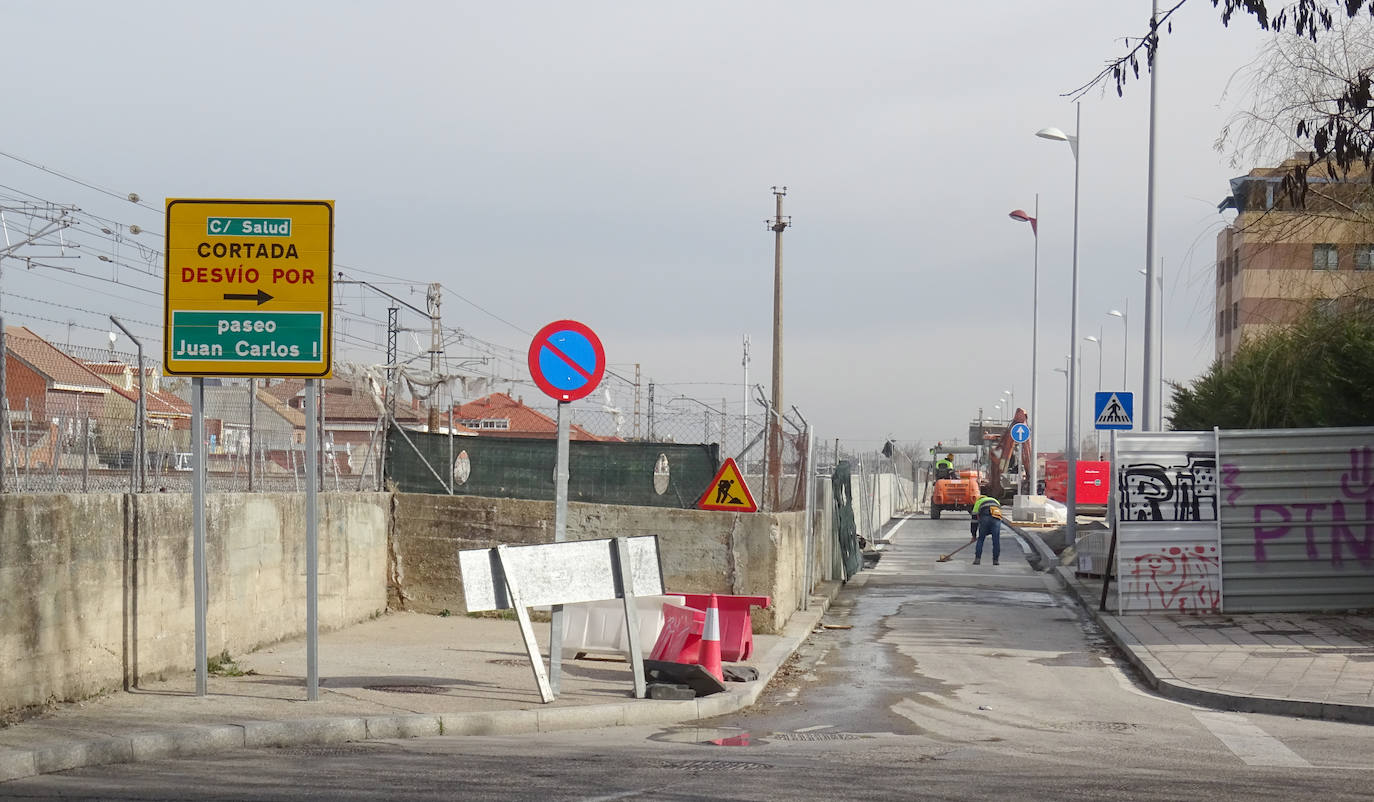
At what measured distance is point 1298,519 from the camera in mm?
16922

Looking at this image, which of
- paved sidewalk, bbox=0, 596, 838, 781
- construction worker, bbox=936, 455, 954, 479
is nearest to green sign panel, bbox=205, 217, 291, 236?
paved sidewalk, bbox=0, 596, 838, 781

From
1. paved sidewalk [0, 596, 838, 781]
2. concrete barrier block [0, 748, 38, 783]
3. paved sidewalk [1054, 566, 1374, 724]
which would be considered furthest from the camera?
paved sidewalk [1054, 566, 1374, 724]

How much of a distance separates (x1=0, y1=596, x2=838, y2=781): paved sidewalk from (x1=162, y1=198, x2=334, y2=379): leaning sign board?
7.49ft

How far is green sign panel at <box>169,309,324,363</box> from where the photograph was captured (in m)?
9.81

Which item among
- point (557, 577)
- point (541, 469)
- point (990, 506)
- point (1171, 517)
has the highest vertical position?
point (541, 469)

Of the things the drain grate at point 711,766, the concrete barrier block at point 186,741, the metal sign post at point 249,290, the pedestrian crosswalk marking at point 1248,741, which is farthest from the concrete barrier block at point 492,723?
the pedestrian crosswalk marking at point 1248,741

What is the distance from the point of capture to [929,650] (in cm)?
1462

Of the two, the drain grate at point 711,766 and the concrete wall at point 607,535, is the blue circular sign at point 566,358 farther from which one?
the concrete wall at point 607,535

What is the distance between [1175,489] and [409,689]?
1041 cm

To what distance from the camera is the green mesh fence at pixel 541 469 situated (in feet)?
54.2

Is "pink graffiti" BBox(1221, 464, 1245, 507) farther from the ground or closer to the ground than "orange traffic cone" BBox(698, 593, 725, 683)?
farther from the ground

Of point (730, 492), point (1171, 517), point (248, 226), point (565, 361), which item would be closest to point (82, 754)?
point (248, 226)

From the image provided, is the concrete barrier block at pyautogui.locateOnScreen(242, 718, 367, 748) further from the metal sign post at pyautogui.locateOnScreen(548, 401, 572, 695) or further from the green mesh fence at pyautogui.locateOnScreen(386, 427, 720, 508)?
the green mesh fence at pyautogui.locateOnScreen(386, 427, 720, 508)

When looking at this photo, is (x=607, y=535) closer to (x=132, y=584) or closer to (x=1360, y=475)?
(x=132, y=584)
